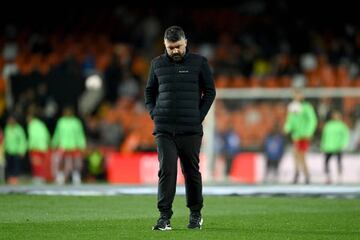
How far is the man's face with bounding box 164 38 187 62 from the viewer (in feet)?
41.2

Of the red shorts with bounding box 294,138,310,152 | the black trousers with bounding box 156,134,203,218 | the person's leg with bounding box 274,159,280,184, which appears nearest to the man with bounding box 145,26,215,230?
the black trousers with bounding box 156,134,203,218

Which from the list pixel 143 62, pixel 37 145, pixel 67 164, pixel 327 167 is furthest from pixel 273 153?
pixel 143 62

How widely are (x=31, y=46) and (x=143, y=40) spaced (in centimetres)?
371

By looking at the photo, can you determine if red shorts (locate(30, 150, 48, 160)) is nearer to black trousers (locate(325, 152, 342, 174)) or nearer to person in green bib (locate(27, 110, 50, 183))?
person in green bib (locate(27, 110, 50, 183))

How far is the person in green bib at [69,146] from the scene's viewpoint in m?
29.5

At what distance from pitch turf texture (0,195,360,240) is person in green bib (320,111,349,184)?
7.54 m

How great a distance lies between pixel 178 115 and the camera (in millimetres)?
12695

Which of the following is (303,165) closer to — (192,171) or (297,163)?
(297,163)

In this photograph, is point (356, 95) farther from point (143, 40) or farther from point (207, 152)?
point (143, 40)

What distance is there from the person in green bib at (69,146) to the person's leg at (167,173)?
54.9 ft

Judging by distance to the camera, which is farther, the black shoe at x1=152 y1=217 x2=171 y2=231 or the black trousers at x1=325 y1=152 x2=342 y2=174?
the black trousers at x1=325 y1=152 x2=342 y2=174

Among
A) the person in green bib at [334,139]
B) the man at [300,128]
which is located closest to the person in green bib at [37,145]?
the man at [300,128]

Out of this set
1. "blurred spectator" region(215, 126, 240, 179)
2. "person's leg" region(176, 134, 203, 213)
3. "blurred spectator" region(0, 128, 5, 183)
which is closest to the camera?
"person's leg" region(176, 134, 203, 213)

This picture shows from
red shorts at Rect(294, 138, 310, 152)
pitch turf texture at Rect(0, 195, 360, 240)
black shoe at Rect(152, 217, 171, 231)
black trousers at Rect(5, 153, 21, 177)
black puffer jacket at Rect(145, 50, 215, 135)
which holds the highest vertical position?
black puffer jacket at Rect(145, 50, 215, 135)
